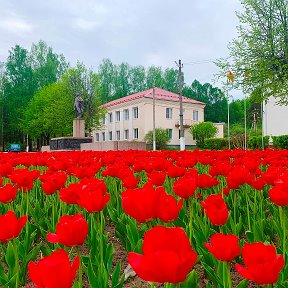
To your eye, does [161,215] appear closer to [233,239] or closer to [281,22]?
[233,239]

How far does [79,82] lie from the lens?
42.2 meters

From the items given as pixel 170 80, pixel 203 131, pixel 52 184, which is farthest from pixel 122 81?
pixel 52 184

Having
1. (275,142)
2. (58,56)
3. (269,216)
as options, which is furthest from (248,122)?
(269,216)

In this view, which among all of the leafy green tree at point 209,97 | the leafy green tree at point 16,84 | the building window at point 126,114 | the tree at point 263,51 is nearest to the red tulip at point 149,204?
the tree at point 263,51

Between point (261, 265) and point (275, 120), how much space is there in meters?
33.3

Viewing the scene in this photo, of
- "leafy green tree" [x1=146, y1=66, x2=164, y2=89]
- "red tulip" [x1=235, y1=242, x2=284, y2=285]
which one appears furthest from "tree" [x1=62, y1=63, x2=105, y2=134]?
"red tulip" [x1=235, y1=242, x2=284, y2=285]

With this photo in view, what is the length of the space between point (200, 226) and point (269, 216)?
1.32 metres

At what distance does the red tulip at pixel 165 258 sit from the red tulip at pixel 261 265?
7.0 inches

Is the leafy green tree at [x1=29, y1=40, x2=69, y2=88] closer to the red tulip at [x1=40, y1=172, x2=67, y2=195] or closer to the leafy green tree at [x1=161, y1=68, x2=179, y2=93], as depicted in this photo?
the leafy green tree at [x1=161, y1=68, x2=179, y2=93]

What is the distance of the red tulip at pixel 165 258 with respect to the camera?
91 cm

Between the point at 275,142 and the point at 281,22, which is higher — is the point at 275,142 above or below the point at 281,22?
below

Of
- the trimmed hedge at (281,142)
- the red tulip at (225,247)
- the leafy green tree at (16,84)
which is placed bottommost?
the red tulip at (225,247)

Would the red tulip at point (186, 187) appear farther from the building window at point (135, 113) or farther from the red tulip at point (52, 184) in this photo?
the building window at point (135, 113)

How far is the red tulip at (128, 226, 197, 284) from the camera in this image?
914mm
